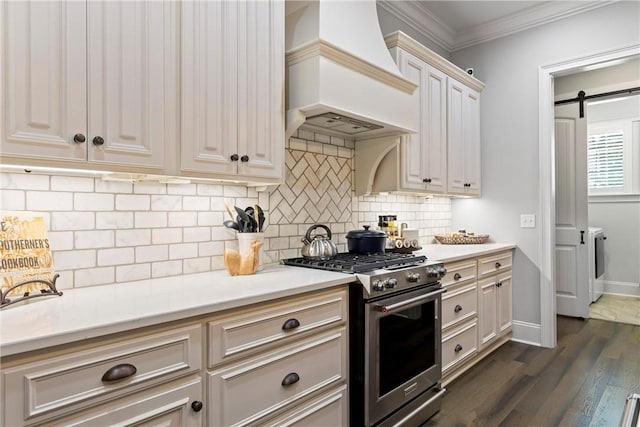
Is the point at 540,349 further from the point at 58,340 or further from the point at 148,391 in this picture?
the point at 58,340

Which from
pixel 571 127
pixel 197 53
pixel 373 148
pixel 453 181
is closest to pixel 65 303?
pixel 197 53

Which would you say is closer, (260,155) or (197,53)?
(197,53)

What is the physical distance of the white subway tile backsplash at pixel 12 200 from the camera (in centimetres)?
145

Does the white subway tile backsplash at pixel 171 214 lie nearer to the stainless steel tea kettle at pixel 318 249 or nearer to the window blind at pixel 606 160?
the stainless steel tea kettle at pixel 318 249

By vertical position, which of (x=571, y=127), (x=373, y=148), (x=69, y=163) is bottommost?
(x=69, y=163)

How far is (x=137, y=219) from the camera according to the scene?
1.81 meters

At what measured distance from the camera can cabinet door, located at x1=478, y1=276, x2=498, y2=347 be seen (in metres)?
3.12

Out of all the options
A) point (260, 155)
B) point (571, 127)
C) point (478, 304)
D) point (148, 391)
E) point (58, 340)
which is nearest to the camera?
point (58, 340)

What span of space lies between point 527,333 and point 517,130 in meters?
1.93

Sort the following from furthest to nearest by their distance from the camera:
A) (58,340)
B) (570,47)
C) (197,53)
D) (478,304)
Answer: (570,47) < (478,304) < (197,53) < (58,340)

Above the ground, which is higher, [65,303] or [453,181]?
[453,181]

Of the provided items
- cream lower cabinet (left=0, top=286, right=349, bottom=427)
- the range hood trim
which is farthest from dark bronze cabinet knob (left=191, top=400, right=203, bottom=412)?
the range hood trim

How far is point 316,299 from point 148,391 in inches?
30.1

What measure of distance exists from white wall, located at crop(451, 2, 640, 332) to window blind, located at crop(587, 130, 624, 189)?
A: 2.62 metres
